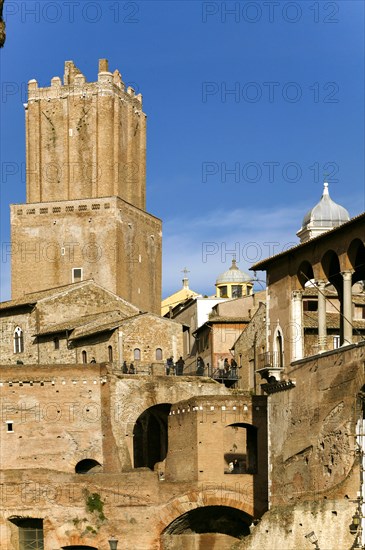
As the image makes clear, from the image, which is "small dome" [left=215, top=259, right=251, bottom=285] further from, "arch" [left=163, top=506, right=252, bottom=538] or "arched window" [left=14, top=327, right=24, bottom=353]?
"arch" [left=163, top=506, right=252, bottom=538]

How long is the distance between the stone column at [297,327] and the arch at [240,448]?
18.1 feet

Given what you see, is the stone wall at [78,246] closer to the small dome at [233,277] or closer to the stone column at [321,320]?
the small dome at [233,277]

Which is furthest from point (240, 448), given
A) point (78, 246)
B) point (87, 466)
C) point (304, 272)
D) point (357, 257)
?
Answer: point (78, 246)

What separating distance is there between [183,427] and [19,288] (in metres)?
22.8

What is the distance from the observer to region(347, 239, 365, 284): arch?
43.6 m

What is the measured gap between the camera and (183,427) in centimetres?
5181

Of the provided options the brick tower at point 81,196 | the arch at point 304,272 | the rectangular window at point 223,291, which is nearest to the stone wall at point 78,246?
the brick tower at point 81,196

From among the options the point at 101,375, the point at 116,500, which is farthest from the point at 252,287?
the point at 116,500

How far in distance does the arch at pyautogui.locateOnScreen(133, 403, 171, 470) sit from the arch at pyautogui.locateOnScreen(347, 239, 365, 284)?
14894mm

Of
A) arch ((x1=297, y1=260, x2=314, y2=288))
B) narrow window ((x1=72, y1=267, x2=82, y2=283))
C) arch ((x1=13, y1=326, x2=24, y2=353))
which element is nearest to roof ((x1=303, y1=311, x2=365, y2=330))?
arch ((x1=297, y1=260, x2=314, y2=288))

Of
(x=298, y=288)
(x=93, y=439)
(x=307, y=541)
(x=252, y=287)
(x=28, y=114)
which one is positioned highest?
(x=28, y=114)

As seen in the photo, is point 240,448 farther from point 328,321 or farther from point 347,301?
point 347,301

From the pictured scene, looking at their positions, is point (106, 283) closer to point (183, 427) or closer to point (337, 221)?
point (337, 221)

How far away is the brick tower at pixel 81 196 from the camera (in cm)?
7238
